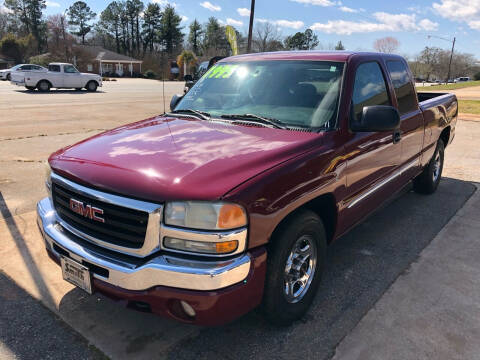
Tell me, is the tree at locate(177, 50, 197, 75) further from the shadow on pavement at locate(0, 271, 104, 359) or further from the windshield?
the shadow on pavement at locate(0, 271, 104, 359)

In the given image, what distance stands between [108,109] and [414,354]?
49.3 feet

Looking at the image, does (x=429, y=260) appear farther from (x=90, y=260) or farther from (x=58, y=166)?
(x=58, y=166)

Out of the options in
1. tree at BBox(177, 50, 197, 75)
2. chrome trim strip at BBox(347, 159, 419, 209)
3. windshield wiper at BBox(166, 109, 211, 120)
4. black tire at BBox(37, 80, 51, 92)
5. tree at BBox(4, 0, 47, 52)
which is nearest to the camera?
chrome trim strip at BBox(347, 159, 419, 209)

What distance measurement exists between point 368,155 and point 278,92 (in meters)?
0.90

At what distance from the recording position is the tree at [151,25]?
274 ft

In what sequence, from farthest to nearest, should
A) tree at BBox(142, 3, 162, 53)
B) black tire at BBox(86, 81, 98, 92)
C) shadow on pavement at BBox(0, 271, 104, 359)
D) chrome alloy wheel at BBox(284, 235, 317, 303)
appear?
tree at BBox(142, 3, 162, 53) → black tire at BBox(86, 81, 98, 92) → chrome alloy wheel at BBox(284, 235, 317, 303) → shadow on pavement at BBox(0, 271, 104, 359)

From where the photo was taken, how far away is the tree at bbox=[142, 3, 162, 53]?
8356cm

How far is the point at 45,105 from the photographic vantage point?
627 inches

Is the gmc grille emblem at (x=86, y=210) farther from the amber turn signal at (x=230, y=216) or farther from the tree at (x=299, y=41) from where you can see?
the tree at (x=299, y=41)

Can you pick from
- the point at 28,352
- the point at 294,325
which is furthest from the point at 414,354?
the point at 28,352

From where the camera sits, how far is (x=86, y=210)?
7.65 feet

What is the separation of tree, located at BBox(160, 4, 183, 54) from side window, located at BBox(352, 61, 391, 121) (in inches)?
3204

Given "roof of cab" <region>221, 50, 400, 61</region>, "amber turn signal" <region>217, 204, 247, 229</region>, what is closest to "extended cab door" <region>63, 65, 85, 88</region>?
"roof of cab" <region>221, 50, 400, 61</region>

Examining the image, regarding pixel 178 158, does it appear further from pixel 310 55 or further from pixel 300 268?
pixel 310 55
